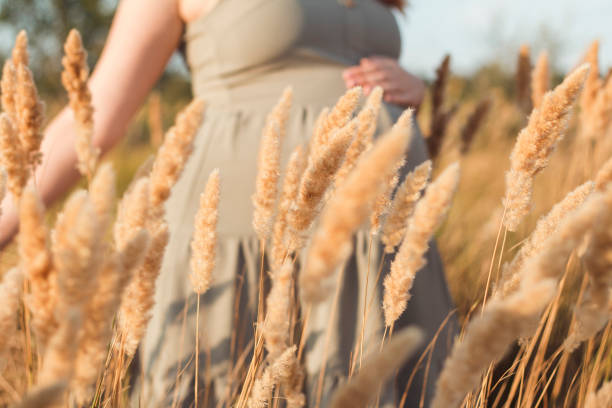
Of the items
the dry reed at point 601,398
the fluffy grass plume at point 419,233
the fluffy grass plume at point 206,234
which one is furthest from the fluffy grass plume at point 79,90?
the dry reed at point 601,398

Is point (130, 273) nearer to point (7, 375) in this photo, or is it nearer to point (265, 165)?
point (265, 165)

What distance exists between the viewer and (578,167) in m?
1.55

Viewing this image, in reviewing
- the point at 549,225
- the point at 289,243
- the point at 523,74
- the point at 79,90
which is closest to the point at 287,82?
the point at 79,90

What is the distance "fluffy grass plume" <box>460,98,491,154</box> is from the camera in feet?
4.99

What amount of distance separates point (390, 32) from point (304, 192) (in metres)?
0.89

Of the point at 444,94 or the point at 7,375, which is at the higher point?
the point at 444,94

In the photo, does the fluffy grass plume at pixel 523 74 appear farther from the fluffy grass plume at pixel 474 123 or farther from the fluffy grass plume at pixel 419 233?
the fluffy grass plume at pixel 419 233

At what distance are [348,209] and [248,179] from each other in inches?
30.9

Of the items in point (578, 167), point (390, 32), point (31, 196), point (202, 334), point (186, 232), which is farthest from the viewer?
point (578, 167)

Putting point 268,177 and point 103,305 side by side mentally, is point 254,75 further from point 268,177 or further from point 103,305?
point 103,305

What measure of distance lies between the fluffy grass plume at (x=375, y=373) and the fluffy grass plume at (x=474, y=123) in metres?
1.37

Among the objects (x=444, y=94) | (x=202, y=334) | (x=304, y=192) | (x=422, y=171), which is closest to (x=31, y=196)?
(x=304, y=192)

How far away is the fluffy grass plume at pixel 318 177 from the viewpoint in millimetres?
430

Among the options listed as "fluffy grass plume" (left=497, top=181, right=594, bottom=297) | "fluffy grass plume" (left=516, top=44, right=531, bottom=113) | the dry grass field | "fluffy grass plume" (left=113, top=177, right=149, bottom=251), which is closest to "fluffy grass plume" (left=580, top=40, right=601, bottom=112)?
"fluffy grass plume" (left=516, top=44, right=531, bottom=113)
